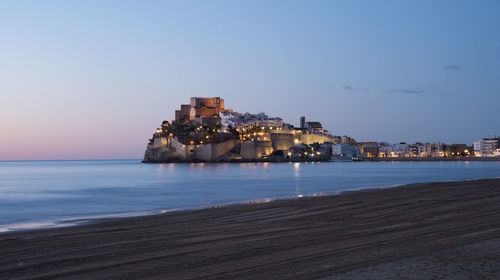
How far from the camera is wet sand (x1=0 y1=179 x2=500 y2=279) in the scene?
5598 millimetres

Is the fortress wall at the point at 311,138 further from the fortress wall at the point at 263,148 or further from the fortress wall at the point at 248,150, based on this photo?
the fortress wall at the point at 248,150

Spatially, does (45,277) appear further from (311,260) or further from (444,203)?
(444,203)

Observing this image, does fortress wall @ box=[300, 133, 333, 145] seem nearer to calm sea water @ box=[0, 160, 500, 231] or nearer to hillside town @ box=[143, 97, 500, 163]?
hillside town @ box=[143, 97, 500, 163]

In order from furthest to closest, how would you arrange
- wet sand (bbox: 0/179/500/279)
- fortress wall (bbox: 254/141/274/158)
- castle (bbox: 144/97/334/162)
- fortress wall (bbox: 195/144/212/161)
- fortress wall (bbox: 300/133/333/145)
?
fortress wall (bbox: 300/133/333/145) < fortress wall (bbox: 254/141/274/158) < castle (bbox: 144/97/334/162) < fortress wall (bbox: 195/144/212/161) < wet sand (bbox: 0/179/500/279)

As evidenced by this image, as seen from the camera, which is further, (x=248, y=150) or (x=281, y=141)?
(x=281, y=141)

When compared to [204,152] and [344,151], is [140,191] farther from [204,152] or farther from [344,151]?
[344,151]

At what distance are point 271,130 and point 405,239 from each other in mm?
147981

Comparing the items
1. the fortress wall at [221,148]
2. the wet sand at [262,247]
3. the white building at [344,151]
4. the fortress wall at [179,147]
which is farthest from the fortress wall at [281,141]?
the wet sand at [262,247]

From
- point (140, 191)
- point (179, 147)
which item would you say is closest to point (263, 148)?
point (179, 147)

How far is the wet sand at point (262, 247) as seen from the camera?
5598mm

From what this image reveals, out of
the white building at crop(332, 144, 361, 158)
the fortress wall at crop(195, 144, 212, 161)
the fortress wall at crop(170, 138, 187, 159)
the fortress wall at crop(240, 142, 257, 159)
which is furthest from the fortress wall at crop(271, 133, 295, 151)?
the white building at crop(332, 144, 361, 158)

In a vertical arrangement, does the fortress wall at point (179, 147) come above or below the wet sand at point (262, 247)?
above

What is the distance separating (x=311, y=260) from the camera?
6.05 m

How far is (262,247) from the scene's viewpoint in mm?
7156
